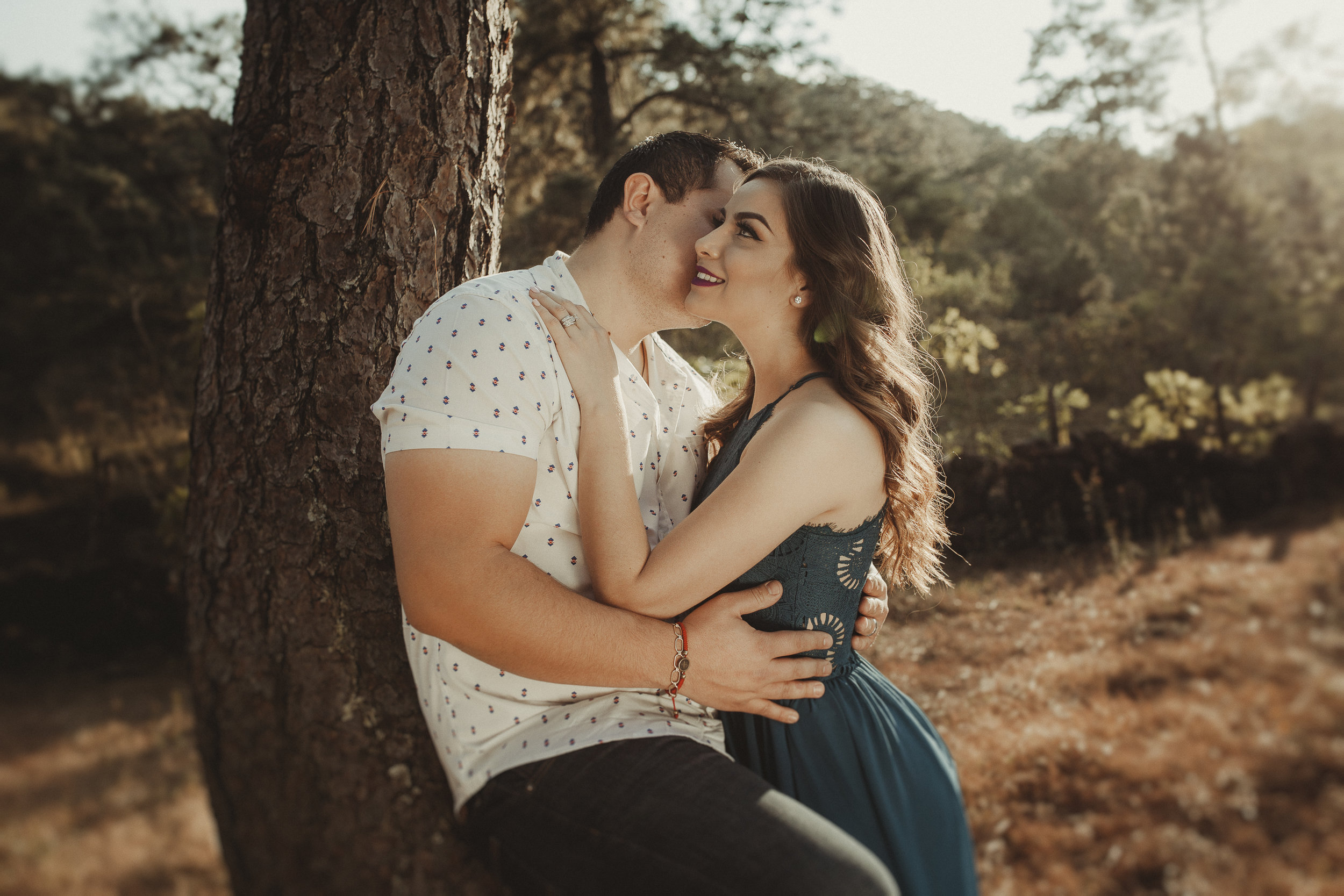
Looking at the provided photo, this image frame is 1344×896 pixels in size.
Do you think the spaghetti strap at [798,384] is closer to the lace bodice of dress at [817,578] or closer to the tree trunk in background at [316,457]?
the lace bodice of dress at [817,578]

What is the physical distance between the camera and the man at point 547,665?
4.58 ft

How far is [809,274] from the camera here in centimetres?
219

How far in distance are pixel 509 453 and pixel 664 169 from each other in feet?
3.93

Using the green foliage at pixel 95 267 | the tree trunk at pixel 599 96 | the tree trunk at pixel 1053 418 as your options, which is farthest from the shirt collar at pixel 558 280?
the green foliage at pixel 95 267

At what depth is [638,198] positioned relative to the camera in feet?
7.23

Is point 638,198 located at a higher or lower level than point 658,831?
higher

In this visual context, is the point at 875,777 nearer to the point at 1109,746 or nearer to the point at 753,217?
the point at 753,217

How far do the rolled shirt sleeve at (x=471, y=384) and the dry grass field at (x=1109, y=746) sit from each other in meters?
2.83

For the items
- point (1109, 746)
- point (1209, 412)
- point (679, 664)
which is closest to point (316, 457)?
point (679, 664)

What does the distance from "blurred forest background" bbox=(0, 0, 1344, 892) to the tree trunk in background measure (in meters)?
2.82

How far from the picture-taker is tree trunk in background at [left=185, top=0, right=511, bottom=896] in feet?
5.61

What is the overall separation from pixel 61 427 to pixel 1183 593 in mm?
12573

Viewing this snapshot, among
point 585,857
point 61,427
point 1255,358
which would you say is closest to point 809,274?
point 585,857

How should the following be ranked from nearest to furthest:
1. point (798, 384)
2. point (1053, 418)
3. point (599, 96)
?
point (798, 384) < point (1053, 418) < point (599, 96)
